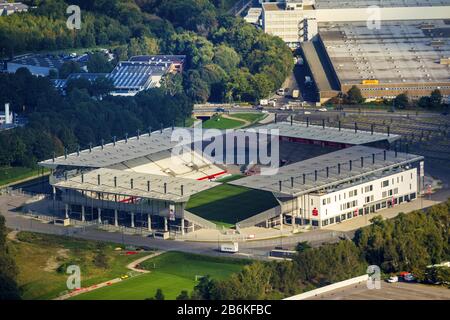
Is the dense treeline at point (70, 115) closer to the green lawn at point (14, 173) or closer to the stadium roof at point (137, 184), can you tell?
the green lawn at point (14, 173)

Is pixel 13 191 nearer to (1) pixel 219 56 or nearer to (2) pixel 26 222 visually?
(2) pixel 26 222

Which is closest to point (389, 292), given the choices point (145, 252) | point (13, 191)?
point (145, 252)

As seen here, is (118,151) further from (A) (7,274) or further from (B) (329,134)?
(A) (7,274)

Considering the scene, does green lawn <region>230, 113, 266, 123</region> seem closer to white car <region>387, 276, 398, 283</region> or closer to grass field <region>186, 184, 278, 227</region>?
grass field <region>186, 184, 278, 227</region>

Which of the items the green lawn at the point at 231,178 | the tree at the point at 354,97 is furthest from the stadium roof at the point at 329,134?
the tree at the point at 354,97

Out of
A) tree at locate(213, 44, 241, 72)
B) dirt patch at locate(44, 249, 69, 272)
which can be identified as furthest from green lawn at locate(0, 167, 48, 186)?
tree at locate(213, 44, 241, 72)
